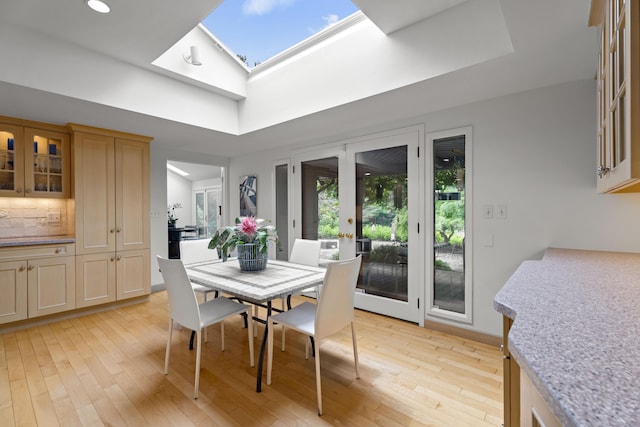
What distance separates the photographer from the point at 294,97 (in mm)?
3055

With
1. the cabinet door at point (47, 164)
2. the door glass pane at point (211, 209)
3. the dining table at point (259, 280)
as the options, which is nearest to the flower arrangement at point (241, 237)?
the dining table at point (259, 280)

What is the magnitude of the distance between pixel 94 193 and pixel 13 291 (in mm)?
1193

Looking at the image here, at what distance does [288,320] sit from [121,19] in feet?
7.94

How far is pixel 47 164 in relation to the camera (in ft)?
10.7

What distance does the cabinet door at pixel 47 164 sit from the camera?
10.2 ft

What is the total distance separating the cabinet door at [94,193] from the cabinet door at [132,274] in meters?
0.20

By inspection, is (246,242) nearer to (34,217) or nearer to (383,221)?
(383,221)

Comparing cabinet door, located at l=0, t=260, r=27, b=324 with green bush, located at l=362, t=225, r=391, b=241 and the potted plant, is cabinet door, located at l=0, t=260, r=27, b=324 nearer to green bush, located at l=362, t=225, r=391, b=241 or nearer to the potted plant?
the potted plant

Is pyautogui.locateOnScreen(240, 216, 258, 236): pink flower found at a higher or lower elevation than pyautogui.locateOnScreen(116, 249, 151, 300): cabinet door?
higher

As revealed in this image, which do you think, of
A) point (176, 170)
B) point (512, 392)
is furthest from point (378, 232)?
point (176, 170)

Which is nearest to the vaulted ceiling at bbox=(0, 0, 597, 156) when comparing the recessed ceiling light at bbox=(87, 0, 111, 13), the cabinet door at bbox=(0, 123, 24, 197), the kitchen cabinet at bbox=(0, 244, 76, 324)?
the recessed ceiling light at bbox=(87, 0, 111, 13)

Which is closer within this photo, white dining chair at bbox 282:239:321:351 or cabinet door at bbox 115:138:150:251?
white dining chair at bbox 282:239:321:351

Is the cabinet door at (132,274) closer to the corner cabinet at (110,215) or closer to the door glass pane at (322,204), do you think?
the corner cabinet at (110,215)

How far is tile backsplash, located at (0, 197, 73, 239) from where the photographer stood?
10.6 ft
